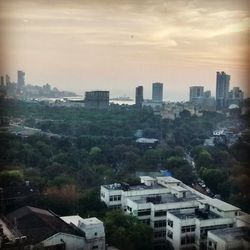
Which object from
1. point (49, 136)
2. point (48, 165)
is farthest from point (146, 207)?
point (49, 136)

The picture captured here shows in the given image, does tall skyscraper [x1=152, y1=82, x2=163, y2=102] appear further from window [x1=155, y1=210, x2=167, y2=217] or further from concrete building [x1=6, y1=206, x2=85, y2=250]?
concrete building [x1=6, y1=206, x2=85, y2=250]

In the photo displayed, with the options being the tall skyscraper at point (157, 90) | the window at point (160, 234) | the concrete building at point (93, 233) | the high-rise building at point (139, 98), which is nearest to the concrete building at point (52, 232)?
the concrete building at point (93, 233)

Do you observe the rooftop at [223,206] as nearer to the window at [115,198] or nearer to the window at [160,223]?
the window at [160,223]

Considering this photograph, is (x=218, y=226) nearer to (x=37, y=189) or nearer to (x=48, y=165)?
(x=37, y=189)

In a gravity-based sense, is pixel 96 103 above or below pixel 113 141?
above

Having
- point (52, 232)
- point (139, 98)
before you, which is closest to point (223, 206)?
point (52, 232)

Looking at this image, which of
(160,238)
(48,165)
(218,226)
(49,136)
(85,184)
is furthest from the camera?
(49,136)

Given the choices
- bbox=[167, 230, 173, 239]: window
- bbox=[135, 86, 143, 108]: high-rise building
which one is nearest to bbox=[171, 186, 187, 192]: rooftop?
bbox=[167, 230, 173, 239]: window
